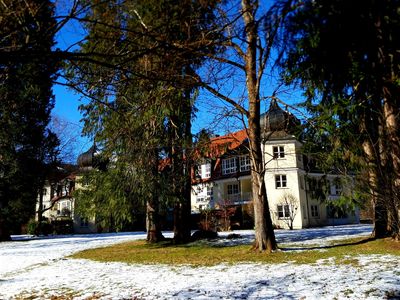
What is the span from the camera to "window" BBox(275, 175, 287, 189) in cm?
3203

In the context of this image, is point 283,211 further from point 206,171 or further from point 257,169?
point 257,169

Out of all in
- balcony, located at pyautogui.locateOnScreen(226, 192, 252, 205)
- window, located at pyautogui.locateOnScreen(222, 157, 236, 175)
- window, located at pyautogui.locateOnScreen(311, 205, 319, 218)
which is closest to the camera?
window, located at pyautogui.locateOnScreen(311, 205, 319, 218)

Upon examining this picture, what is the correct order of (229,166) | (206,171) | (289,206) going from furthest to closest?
(206,171)
(229,166)
(289,206)

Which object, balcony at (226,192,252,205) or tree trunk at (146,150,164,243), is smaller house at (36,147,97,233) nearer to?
balcony at (226,192,252,205)

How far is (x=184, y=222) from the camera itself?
17609 mm

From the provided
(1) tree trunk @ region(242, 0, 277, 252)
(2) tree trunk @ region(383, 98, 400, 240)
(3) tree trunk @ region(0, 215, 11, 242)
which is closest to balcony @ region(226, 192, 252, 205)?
(3) tree trunk @ region(0, 215, 11, 242)

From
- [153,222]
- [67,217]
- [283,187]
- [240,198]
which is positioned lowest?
[153,222]

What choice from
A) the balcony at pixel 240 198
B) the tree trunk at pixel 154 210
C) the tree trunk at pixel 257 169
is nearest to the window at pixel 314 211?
the balcony at pixel 240 198

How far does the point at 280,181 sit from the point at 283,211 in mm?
2796

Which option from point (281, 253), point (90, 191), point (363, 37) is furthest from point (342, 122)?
point (90, 191)

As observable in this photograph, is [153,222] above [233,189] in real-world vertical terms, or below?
below

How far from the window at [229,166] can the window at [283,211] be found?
6144 millimetres

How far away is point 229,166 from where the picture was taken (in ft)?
119

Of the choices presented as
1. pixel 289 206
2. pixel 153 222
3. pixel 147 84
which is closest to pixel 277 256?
pixel 147 84
